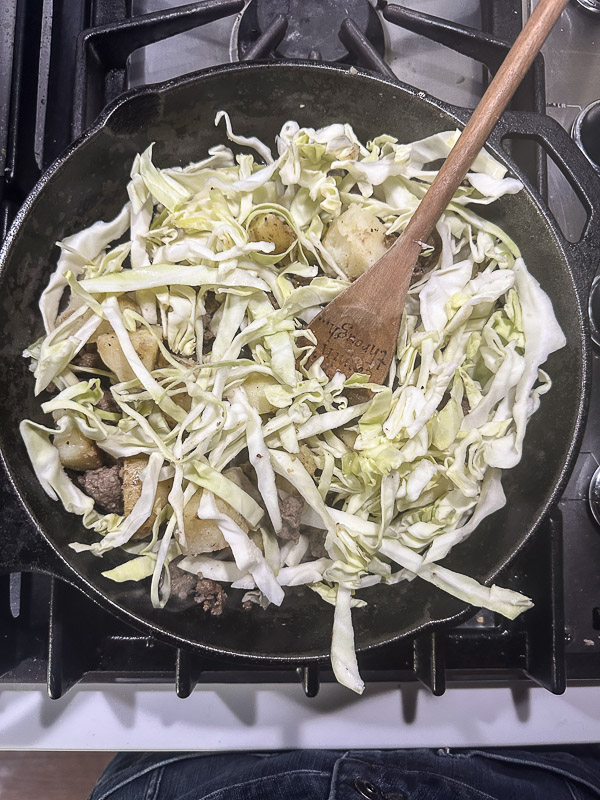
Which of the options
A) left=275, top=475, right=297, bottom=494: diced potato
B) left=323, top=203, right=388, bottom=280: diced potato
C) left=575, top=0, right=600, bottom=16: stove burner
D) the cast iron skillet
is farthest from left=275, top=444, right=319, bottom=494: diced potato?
left=575, top=0, right=600, bottom=16: stove burner

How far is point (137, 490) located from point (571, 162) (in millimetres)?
949

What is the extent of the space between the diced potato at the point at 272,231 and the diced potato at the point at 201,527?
0.47m

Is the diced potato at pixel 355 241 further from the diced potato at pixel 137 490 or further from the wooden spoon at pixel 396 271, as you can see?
the diced potato at pixel 137 490

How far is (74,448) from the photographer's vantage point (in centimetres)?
114

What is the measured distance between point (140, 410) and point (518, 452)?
66 centimetres

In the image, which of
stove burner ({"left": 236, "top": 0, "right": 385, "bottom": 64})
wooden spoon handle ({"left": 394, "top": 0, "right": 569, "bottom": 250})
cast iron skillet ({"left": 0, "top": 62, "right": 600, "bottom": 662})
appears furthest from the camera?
stove burner ({"left": 236, "top": 0, "right": 385, "bottom": 64})

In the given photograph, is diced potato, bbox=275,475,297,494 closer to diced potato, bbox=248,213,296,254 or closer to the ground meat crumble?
the ground meat crumble

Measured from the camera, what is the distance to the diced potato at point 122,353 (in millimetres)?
1130

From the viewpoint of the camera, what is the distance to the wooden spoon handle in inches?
36.8

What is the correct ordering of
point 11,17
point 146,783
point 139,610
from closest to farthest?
point 139,610 < point 11,17 < point 146,783

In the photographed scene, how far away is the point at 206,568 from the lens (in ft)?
3.82

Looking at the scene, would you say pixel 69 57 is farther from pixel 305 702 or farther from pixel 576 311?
pixel 305 702

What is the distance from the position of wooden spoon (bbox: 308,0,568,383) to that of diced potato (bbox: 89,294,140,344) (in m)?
0.33

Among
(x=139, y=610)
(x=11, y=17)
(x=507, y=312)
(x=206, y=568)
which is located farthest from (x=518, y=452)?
(x=11, y=17)
